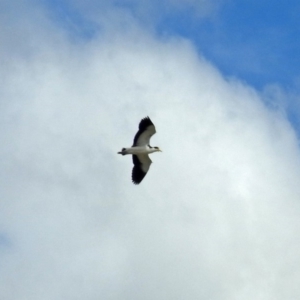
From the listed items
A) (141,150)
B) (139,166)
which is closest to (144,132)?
(141,150)

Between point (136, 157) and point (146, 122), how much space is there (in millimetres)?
4997

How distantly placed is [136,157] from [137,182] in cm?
253

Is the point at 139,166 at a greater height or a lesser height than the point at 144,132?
lesser

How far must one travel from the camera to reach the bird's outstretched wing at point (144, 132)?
446 feet

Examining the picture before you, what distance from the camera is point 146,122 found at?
446ft

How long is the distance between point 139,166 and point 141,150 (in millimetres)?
3083

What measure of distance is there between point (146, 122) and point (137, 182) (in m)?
7.14

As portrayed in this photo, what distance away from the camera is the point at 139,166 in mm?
140000

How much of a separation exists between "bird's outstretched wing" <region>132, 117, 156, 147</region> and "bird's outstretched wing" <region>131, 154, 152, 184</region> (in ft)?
6.72

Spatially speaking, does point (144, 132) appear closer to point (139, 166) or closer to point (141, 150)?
point (141, 150)

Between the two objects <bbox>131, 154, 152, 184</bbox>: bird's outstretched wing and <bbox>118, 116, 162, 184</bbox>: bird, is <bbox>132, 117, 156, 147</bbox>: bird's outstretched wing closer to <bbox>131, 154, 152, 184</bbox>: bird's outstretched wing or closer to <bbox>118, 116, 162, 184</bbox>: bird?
<bbox>118, 116, 162, 184</bbox>: bird

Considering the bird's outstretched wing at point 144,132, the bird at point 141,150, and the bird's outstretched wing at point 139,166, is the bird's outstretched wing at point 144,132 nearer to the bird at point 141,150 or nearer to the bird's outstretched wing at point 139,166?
the bird at point 141,150

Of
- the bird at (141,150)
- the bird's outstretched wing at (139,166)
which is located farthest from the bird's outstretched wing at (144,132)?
the bird's outstretched wing at (139,166)

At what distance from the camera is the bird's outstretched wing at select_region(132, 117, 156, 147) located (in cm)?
13600
